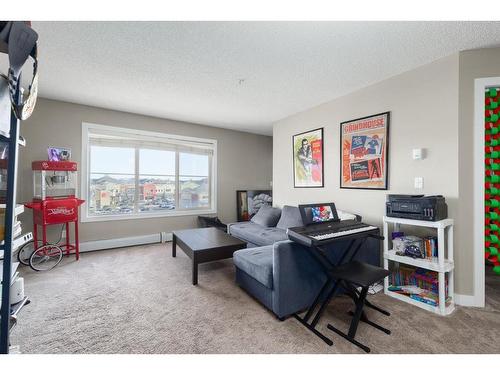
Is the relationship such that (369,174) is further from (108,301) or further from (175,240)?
(108,301)

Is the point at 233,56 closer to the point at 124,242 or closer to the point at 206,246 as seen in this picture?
the point at 206,246

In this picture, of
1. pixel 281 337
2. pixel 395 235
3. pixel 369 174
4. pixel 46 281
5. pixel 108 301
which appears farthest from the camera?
pixel 369 174

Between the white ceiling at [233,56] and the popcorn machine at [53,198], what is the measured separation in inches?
43.5

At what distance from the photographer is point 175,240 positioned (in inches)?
135

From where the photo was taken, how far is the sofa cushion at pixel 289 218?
3.46 meters

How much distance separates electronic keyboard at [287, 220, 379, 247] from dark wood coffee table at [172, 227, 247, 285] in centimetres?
106

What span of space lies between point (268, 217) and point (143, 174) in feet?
8.60
